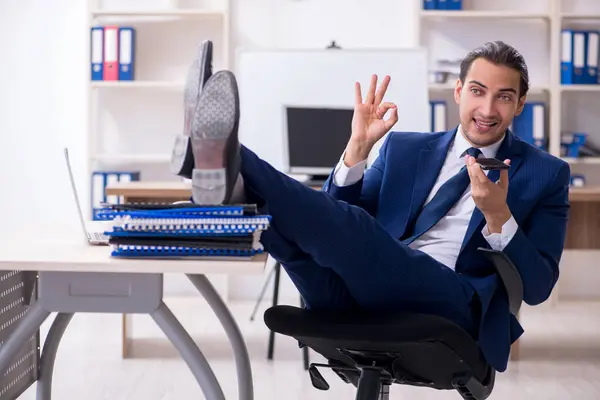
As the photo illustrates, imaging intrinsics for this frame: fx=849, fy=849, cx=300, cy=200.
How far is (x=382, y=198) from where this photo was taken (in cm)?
195

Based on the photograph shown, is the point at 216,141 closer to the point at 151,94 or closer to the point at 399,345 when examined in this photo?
the point at 399,345

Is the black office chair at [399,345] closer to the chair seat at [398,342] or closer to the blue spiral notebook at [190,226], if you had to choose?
the chair seat at [398,342]

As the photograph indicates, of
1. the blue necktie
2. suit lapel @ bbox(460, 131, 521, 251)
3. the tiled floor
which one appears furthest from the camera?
the tiled floor

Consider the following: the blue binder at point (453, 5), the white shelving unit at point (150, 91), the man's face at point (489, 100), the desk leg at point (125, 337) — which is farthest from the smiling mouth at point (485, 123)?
the white shelving unit at point (150, 91)

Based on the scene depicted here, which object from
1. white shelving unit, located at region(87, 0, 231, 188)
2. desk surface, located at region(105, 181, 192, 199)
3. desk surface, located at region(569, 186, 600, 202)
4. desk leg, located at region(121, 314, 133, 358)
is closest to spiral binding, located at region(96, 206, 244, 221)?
desk leg, located at region(121, 314, 133, 358)

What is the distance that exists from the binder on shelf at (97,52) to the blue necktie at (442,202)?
332 centimetres

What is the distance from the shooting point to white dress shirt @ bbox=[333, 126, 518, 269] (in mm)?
1861

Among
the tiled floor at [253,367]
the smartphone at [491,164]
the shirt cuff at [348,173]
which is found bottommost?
the tiled floor at [253,367]

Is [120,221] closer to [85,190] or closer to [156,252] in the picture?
[156,252]

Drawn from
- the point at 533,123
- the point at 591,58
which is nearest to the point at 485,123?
the point at 533,123

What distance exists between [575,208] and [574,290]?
0.83 m

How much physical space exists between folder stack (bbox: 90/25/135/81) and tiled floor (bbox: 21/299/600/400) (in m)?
1.41

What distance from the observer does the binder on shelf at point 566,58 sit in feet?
15.8

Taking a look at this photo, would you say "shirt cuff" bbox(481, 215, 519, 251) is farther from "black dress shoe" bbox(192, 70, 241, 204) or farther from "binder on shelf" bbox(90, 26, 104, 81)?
"binder on shelf" bbox(90, 26, 104, 81)
